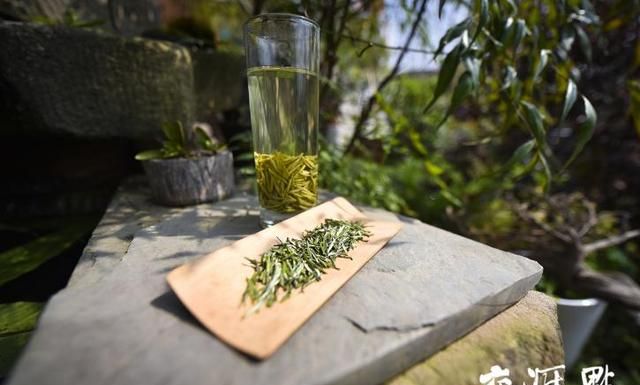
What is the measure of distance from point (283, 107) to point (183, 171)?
1.28 ft

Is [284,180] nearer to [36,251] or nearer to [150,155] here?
[150,155]

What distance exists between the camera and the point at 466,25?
80 centimetres

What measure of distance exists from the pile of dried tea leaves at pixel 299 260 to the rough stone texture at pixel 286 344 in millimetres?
61

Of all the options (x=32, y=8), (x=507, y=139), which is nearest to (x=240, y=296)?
(x=32, y=8)

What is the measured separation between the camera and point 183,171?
920 mm

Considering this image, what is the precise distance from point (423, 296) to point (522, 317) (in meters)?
0.22

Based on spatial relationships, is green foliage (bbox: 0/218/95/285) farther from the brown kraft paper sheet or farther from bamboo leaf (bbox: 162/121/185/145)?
the brown kraft paper sheet

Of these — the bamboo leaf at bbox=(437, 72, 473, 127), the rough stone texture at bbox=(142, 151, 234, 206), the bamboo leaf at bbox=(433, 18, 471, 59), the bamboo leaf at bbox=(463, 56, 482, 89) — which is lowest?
the rough stone texture at bbox=(142, 151, 234, 206)

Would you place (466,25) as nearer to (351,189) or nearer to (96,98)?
(351,189)

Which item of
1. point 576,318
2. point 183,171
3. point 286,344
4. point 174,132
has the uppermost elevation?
point 174,132

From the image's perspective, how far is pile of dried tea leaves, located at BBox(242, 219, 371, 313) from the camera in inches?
19.3

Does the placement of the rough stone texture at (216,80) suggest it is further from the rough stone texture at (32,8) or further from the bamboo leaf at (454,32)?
A: the bamboo leaf at (454,32)

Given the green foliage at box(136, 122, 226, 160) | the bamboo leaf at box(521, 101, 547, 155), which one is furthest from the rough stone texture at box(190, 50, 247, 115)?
the bamboo leaf at box(521, 101, 547, 155)

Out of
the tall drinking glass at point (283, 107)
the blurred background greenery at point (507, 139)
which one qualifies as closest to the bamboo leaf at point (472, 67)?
the blurred background greenery at point (507, 139)
